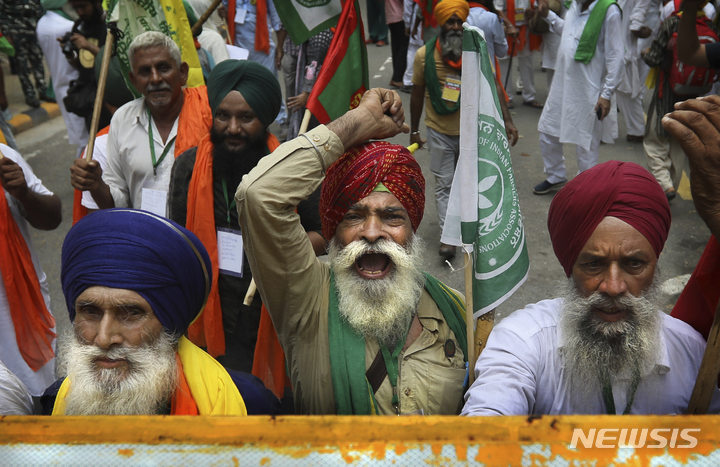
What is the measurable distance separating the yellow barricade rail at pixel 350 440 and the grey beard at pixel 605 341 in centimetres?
89

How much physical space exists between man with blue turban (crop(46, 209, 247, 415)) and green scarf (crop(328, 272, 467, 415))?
0.32m

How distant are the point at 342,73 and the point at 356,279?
1372mm

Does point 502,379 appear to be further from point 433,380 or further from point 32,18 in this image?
point 32,18

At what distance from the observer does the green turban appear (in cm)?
328

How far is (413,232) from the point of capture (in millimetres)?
2365

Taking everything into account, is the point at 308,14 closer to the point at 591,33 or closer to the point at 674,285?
the point at 674,285

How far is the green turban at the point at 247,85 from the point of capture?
10.8 ft

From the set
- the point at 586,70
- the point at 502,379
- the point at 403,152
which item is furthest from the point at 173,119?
the point at 586,70

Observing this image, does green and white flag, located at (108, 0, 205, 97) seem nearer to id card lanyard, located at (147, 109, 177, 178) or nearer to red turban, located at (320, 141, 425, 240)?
id card lanyard, located at (147, 109, 177, 178)

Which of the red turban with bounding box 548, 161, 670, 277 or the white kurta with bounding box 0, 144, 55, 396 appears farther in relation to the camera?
the white kurta with bounding box 0, 144, 55, 396

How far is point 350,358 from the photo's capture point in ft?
6.49

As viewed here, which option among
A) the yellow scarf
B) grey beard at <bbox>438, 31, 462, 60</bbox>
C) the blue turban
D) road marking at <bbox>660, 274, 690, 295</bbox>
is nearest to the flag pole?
the yellow scarf

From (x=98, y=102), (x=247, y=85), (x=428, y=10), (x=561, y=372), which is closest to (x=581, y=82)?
(x=428, y=10)

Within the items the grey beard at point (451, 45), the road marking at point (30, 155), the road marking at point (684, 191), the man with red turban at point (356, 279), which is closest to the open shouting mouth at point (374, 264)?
the man with red turban at point (356, 279)
